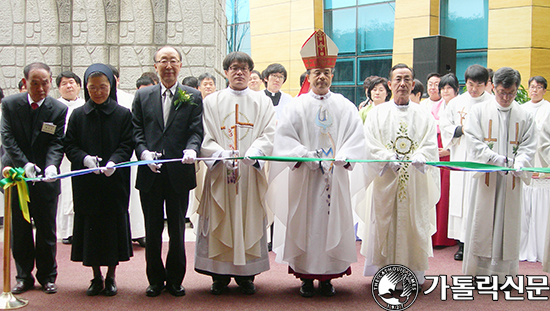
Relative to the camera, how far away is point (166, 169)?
4.10 meters

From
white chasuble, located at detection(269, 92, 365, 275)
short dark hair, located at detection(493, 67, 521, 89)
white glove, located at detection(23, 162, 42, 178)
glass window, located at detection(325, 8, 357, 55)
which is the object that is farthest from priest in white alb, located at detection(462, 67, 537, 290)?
glass window, located at detection(325, 8, 357, 55)

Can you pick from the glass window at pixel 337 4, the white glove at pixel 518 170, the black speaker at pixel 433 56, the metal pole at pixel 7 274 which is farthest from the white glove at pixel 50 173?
the glass window at pixel 337 4

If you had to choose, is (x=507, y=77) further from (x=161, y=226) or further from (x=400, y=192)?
(x=161, y=226)

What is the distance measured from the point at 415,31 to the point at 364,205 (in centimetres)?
940

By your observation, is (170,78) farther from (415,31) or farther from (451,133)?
(415,31)

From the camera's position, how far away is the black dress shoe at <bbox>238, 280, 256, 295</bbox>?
4.23 meters

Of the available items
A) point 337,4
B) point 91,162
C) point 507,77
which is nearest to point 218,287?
point 91,162

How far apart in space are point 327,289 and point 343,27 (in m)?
12.8

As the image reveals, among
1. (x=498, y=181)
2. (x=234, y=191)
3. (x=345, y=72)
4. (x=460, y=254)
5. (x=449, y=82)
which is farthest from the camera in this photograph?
(x=345, y=72)

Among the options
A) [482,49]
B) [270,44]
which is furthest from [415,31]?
[270,44]

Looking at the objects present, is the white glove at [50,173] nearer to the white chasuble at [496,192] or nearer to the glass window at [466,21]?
the white chasuble at [496,192]

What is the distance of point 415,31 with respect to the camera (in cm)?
1302

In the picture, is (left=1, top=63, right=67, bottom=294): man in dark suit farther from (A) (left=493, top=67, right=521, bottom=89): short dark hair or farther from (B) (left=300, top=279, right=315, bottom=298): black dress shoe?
(A) (left=493, top=67, right=521, bottom=89): short dark hair

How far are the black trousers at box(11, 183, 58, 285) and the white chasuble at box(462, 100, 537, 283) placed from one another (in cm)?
360
